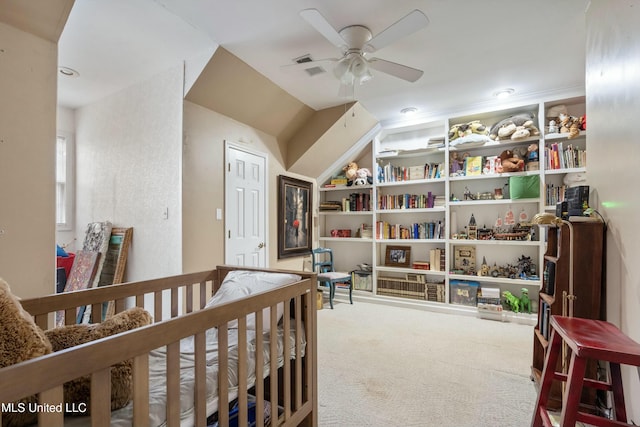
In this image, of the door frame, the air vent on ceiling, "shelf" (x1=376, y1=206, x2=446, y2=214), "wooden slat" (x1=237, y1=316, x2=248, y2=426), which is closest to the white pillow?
"wooden slat" (x1=237, y1=316, x2=248, y2=426)

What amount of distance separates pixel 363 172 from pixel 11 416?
13.5ft

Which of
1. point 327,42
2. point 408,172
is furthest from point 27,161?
point 408,172

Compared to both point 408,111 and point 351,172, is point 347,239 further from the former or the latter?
point 408,111

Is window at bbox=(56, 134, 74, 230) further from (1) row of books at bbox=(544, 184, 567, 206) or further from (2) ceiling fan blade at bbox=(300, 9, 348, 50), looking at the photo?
(1) row of books at bbox=(544, 184, 567, 206)

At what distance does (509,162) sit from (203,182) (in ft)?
11.0

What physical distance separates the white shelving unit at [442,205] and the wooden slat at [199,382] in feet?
11.0

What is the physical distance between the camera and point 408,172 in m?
4.19

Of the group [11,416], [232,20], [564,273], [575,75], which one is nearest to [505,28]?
[575,75]

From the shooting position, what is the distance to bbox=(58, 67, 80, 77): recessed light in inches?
108

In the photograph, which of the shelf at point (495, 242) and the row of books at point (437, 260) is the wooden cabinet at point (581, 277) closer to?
the shelf at point (495, 242)

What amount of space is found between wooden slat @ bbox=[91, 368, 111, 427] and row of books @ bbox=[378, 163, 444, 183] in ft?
12.8

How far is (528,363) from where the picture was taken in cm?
234

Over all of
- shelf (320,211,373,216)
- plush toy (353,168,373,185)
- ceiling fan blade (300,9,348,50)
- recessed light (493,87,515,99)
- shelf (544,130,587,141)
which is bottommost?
shelf (320,211,373,216)

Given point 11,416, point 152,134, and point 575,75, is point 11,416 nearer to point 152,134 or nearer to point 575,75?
point 152,134
